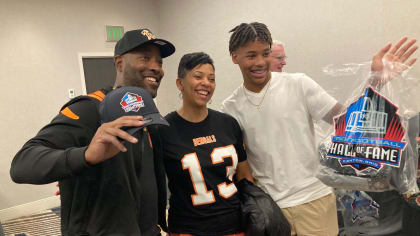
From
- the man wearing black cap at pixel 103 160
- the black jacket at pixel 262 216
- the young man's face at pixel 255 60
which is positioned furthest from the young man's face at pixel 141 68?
the black jacket at pixel 262 216

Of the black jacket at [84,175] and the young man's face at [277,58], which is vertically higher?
the young man's face at [277,58]

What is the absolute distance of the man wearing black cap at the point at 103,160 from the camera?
78 centimetres

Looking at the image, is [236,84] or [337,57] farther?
[236,84]

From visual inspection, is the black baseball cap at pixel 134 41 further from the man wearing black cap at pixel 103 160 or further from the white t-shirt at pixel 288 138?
the white t-shirt at pixel 288 138

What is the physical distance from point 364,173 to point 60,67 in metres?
4.69

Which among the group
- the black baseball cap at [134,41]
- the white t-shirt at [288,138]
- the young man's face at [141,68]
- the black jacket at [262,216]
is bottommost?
the black jacket at [262,216]

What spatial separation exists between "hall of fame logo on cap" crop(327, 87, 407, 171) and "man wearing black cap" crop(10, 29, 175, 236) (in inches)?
29.1

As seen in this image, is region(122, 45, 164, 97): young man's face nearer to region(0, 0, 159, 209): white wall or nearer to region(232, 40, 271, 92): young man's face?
region(232, 40, 271, 92): young man's face

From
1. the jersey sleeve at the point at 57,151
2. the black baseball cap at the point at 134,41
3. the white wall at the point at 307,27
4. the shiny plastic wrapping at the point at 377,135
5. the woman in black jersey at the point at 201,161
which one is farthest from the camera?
the white wall at the point at 307,27

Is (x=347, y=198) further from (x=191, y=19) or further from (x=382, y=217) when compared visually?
(x=191, y=19)

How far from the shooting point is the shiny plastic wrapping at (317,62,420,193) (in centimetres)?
103

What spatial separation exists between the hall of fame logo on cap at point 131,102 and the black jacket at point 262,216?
764 mm

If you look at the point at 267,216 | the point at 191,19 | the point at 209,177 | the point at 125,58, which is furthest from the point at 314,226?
the point at 191,19

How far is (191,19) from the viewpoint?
4941 mm
